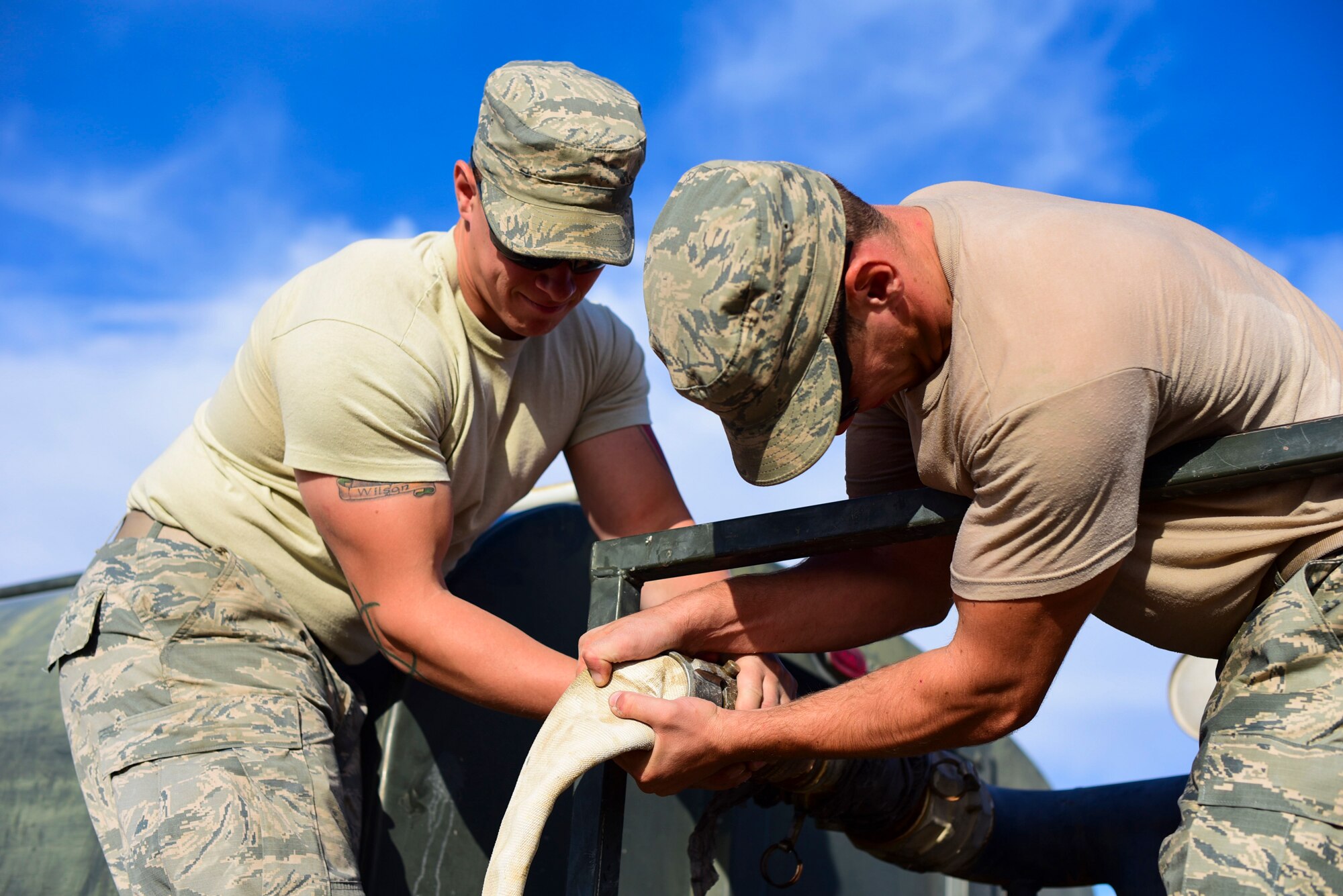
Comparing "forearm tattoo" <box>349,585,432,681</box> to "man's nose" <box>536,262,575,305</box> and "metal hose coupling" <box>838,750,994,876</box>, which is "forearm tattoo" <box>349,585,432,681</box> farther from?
"metal hose coupling" <box>838,750,994,876</box>

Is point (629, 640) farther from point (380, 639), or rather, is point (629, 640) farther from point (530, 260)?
point (530, 260)

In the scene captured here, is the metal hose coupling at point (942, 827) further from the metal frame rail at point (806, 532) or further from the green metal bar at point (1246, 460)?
the green metal bar at point (1246, 460)

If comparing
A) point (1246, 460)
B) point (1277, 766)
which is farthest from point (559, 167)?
point (1277, 766)

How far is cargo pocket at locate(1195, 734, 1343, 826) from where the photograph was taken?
177cm

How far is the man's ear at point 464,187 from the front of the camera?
3045mm

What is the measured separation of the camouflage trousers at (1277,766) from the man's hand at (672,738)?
29.9 inches

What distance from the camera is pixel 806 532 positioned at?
7.46 ft

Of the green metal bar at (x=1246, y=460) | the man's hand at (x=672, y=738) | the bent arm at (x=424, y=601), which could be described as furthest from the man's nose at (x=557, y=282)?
the green metal bar at (x=1246, y=460)

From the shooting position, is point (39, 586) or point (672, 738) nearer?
point (672, 738)

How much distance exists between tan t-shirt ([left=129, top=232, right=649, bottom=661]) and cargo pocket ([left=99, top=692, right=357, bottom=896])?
41cm

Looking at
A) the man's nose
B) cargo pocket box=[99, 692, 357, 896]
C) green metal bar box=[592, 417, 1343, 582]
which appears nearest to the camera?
green metal bar box=[592, 417, 1343, 582]

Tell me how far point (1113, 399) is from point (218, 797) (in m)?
1.87

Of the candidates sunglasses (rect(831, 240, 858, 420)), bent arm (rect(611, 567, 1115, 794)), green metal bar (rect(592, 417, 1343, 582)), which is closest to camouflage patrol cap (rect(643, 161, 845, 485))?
sunglasses (rect(831, 240, 858, 420))

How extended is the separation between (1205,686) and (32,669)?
4.78 meters
